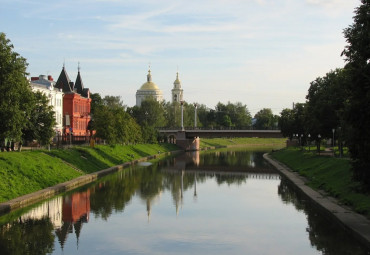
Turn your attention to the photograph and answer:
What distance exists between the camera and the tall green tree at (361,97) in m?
21.1

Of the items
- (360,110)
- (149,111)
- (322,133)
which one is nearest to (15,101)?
(360,110)

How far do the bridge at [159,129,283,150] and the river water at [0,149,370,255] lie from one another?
69.8 meters

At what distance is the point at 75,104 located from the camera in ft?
295

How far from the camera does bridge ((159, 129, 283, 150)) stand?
112m

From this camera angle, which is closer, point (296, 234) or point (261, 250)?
point (261, 250)

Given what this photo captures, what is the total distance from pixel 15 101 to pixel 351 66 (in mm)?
19801

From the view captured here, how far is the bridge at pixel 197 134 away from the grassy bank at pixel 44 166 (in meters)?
49.5

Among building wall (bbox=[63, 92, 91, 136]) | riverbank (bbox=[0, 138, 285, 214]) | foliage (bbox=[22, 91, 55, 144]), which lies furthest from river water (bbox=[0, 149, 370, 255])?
building wall (bbox=[63, 92, 91, 136])

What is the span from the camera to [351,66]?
910 inches

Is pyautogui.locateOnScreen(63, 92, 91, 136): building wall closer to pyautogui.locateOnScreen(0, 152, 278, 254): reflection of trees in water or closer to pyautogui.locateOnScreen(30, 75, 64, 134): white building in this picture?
pyautogui.locateOnScreen(30, 75, 64, 134): white building

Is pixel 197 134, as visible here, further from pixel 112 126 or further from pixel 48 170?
pixel 48 170

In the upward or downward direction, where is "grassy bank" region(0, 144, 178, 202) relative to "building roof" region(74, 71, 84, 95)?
downward

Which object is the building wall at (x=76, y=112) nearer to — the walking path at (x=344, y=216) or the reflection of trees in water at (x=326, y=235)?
the walking path at (x=344, y=216)

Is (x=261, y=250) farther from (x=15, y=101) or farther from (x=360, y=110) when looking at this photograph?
(x=15, y=101)
